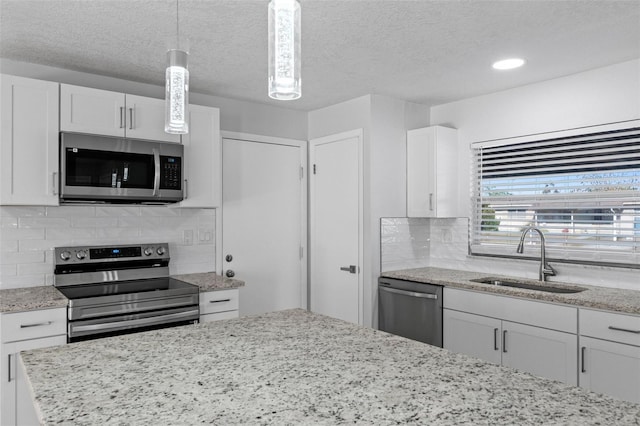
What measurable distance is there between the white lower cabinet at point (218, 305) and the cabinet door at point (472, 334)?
1.54m

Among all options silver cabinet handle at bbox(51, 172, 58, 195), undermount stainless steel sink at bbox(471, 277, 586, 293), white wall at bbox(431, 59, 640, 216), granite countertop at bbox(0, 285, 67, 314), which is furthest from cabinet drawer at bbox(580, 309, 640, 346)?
silver cabinet handle at bbox(51, 172, 58, 195)

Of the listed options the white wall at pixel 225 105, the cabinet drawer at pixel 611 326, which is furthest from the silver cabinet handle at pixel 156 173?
the cabinet drawer at pixel 611 326

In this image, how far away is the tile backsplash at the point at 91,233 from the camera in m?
2.96

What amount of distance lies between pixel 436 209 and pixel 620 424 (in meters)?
2.82

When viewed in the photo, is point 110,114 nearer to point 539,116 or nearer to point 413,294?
point 413,294

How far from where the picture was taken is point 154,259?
3449 millimetres

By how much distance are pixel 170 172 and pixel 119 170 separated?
336 millimetres

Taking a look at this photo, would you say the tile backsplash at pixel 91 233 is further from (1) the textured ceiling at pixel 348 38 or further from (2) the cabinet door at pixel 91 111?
(1) the textured ceiling at pixel 348 38

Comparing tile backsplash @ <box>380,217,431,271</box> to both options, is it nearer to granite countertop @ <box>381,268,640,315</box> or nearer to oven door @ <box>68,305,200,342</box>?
granite countertop @ <box>381,268,640,315</box>

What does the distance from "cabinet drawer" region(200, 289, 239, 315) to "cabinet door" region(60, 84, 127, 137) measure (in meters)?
1.22

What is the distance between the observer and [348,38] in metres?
2.58

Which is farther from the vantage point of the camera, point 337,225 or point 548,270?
point 337,225

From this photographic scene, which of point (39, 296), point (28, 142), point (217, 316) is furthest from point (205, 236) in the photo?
point (28, 142)

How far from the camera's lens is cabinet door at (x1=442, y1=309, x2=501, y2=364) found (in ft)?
10.2
